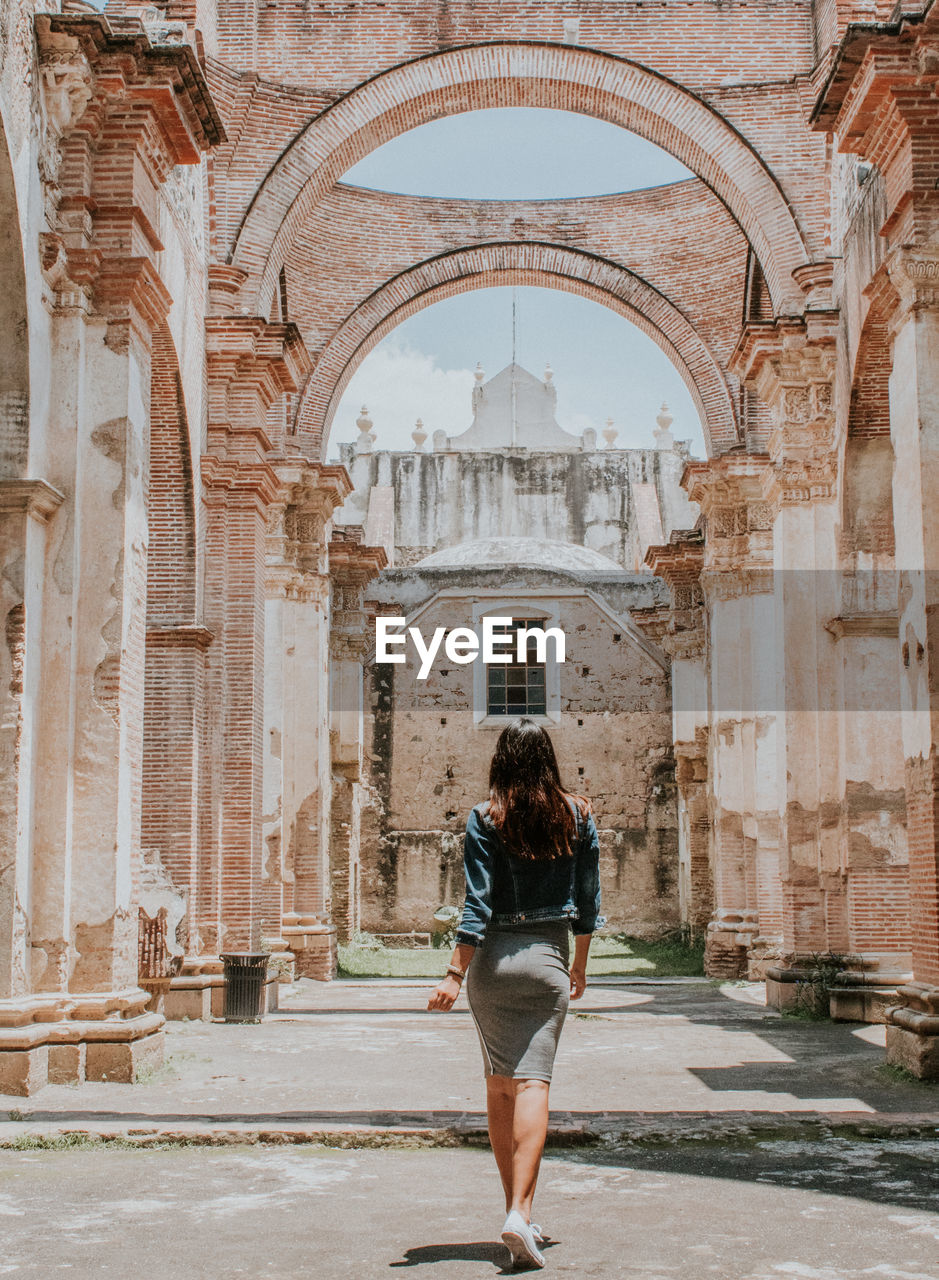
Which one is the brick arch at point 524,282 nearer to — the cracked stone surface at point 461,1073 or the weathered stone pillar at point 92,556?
the cracked stone surface at point 461,1073

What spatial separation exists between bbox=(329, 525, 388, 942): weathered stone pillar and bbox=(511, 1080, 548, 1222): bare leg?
17654mm

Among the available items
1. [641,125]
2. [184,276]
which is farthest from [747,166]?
[184,276]

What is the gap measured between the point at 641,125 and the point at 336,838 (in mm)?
12275

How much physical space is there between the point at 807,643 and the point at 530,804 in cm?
872

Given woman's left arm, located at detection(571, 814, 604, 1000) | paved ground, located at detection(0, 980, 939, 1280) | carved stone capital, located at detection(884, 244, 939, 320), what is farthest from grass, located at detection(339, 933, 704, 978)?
woman's left arm, located at detection(571, 814, 604, 1000)

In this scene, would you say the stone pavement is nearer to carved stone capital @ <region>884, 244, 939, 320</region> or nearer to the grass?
carved stone capital @ <region>884, 244, 939, 320</region>

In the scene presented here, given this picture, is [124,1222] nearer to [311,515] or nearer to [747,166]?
[747,166]

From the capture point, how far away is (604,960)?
2181 centimetres

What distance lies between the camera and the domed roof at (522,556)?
30131mm

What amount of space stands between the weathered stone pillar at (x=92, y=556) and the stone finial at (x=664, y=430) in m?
35.4

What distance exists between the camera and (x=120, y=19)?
11656 millimetres

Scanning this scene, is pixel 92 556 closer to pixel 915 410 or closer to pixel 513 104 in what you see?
pixel 915 410

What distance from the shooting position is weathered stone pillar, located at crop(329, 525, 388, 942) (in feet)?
73.2

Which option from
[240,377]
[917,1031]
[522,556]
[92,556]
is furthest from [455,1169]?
[522,556]
